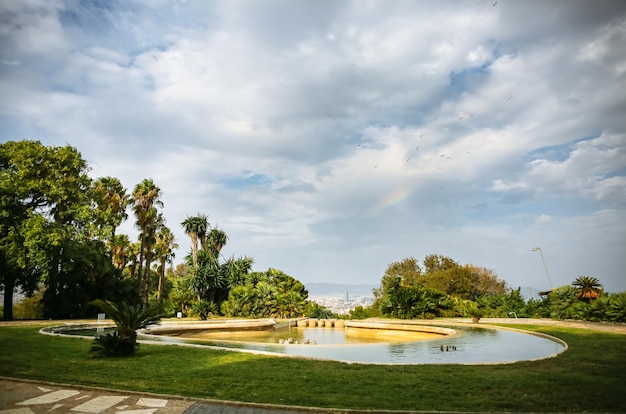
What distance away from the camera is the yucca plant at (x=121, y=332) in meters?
9.98

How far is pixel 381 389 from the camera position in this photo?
6773 millimetres

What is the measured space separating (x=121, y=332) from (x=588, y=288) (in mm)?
24245

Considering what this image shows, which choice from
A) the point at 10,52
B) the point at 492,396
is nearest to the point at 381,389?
the point at 492,396

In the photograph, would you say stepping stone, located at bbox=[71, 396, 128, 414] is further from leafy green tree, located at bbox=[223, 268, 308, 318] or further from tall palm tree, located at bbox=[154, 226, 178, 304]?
tall palm tree, located at bbox=[154, 226, 178, 304]

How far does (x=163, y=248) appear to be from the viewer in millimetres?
36844

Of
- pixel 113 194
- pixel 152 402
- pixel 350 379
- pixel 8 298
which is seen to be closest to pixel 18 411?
pixel 152 402

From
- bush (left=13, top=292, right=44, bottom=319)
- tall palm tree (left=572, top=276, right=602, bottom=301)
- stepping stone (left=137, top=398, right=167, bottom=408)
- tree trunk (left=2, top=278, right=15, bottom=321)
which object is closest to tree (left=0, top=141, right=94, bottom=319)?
tree trunk (left=2, top=278, right=15, bottom=321)

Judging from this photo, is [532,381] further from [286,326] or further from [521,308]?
[521,308]

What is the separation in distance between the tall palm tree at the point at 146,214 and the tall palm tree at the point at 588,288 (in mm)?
29237

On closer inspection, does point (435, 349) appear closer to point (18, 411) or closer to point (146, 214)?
point (18, 411)

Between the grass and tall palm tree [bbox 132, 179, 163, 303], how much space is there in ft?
68.1

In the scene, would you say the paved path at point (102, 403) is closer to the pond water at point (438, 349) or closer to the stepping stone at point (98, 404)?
the stepping stone at point (98, 404)

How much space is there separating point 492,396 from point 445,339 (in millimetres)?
9363

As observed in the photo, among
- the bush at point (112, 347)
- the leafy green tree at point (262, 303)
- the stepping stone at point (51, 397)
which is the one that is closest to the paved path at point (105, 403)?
the stepping stone at point (51, 397)
